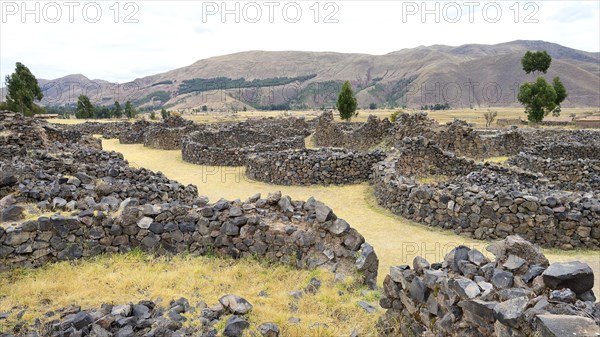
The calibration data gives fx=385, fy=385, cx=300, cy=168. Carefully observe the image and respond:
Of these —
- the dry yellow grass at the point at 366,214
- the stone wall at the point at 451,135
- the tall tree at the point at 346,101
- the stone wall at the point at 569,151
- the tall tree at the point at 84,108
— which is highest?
the tall tree at the point at 84,108

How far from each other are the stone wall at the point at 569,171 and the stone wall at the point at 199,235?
49.9ft

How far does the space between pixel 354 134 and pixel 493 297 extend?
96.1ft

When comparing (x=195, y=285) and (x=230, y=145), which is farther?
(x=230, y=145)

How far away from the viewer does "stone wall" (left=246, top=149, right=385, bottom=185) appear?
62.8ft

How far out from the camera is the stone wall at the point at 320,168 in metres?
19.1

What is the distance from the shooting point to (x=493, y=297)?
4.32m

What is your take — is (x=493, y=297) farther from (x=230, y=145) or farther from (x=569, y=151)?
(x=230, y=145)

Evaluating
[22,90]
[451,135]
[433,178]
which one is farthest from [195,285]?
[22,90]

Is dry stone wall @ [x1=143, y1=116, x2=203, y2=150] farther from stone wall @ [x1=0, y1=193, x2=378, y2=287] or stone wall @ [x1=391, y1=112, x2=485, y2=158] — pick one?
stone wall @ [x1=0, y1=193, x2=378, y2=287]

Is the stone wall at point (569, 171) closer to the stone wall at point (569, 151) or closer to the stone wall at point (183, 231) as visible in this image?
the stone wall at point (569, 151)

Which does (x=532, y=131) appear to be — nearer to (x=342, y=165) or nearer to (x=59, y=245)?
(x=342, y=165)

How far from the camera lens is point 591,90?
551 ft

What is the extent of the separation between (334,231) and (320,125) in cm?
2771

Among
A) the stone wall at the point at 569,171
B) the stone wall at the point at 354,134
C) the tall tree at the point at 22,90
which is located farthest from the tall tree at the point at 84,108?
the stone wall at the point at 569,171
